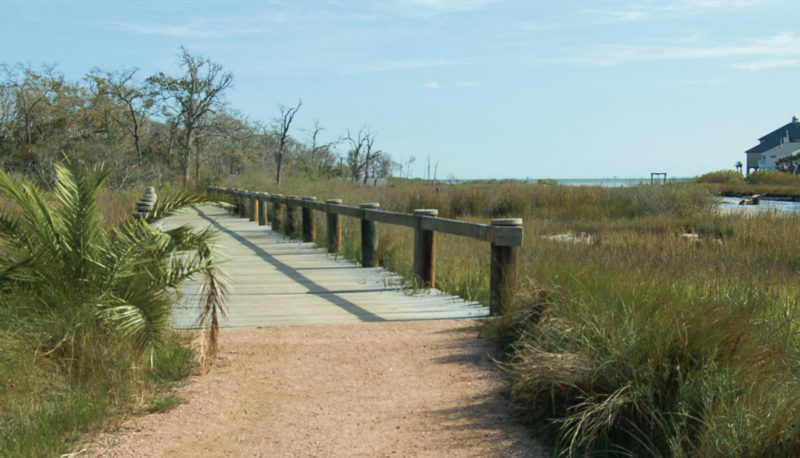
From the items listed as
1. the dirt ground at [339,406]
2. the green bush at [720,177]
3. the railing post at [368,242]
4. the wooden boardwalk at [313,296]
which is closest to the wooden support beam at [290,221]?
the wooden boardwalk at [313,296]

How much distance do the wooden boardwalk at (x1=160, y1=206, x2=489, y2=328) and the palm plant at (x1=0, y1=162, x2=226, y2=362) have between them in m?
0.43

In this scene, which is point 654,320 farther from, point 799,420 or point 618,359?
point 799,420

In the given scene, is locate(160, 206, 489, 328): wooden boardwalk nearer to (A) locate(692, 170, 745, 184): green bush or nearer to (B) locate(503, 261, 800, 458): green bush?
(B) locate(503, 261, 800, 458): green bush

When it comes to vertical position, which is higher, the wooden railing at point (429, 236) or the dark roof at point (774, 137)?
the dark roof at point (774, 137)

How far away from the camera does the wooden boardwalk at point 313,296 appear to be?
681cm

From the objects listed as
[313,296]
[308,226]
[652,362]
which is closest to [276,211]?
[308,226]

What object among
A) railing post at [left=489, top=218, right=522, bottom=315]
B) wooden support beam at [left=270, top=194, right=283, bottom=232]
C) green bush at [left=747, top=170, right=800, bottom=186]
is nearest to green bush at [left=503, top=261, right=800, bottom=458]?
railing post at [left=489, top=218, right=522, bottom=315]

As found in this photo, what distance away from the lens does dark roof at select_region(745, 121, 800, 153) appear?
83875 mm

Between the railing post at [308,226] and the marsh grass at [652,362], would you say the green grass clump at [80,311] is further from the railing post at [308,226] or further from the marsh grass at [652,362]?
the railing post at [308,226]

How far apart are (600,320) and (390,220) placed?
5.60 metres

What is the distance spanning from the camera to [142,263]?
4996mm

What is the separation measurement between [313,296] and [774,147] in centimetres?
8729

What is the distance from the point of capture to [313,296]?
26.3ft

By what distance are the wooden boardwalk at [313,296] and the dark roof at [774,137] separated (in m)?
85.8
